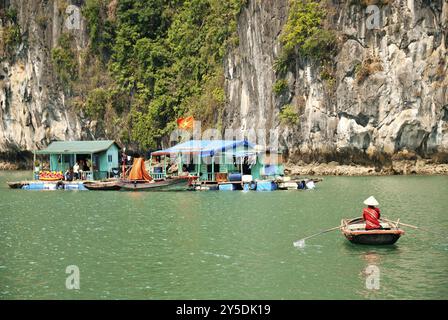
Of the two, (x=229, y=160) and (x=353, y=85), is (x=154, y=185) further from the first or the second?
(x=353, y=85)

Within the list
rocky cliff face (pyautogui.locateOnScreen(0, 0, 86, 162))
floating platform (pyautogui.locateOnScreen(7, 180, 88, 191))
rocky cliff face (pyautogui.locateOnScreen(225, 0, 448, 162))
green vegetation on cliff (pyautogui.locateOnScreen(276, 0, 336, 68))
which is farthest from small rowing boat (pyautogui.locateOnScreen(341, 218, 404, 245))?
rocky cliff face (pyautogui.locateOnScreen(0, 0, 86, 162))

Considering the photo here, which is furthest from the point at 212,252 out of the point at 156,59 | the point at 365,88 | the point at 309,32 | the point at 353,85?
the point at 156,59

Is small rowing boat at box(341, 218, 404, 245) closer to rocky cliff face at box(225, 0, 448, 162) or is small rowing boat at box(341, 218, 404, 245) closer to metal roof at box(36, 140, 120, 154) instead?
metal roof at box(36, 140, 120, 154)

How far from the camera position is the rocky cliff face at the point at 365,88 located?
48344 millimetres

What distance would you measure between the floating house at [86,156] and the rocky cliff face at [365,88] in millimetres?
15381

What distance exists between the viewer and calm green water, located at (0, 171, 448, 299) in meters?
14.7

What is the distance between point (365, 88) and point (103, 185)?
21.9 metres

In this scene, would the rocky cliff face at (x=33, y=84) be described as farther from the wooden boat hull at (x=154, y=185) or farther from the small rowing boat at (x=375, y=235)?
the small rowing boat at (x=375, y=235)

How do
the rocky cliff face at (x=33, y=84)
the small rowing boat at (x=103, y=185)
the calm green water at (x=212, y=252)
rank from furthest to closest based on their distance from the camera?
the rocky cliff face at (x=33, y=84) → the small rowing boat at (x=103, y=185) → the calm green water at (x=212, y=252)

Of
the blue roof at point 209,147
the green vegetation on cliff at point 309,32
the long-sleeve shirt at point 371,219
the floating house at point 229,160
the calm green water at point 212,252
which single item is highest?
the green vegetation on cliff at point 309,32

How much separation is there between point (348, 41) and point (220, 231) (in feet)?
107

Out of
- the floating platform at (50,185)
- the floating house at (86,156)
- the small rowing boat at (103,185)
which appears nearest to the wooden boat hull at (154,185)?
the small rowing boat at (103,185)

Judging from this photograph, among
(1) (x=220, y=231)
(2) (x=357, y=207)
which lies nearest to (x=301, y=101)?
(2) (x=357, y=207)

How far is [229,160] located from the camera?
41219mm
